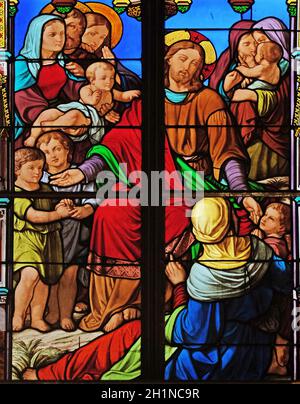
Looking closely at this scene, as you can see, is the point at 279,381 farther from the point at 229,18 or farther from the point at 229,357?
the point at 229,18

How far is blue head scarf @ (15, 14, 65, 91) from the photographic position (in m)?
6.21

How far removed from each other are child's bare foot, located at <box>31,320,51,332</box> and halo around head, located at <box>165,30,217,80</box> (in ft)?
6.03

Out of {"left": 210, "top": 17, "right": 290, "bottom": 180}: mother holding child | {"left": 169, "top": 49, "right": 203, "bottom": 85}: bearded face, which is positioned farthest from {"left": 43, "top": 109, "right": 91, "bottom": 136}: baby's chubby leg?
{"left": 210, "top": 17, "right": 290, "bottom": 180}: mother holding child

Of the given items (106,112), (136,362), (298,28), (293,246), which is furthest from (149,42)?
(136,362)

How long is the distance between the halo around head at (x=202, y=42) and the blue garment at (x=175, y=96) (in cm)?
18

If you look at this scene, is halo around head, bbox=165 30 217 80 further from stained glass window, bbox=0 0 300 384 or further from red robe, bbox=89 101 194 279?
red robe, bbox=89 101 194 279

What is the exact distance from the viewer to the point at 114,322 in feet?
19.8

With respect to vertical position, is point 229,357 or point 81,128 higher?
point 81,128

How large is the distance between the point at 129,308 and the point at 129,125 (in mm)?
1146

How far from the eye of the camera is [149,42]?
620cm

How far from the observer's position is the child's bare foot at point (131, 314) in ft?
19.8

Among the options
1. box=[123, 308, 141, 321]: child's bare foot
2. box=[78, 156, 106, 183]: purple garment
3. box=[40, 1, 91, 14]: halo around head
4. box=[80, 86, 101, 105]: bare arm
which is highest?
box=[40, 1, 91, 14]: halo around head

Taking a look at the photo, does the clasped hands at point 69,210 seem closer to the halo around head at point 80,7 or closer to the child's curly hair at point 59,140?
the child's curly hair at point 59,140

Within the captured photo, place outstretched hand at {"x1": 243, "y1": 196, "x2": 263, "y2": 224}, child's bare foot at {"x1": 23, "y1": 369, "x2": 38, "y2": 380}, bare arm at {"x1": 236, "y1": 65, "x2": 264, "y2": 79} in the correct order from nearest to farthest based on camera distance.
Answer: child's bare foot at {"x1": 23, "y1": 369, "x2": 38, "y2": 380}
outstretched hand at {"x1": 243, "y1": 196, "x2": 263, "y2": 224}
bare arm at {"x1": 236, "y1": 65, "x2": 264, "y2": 79}
